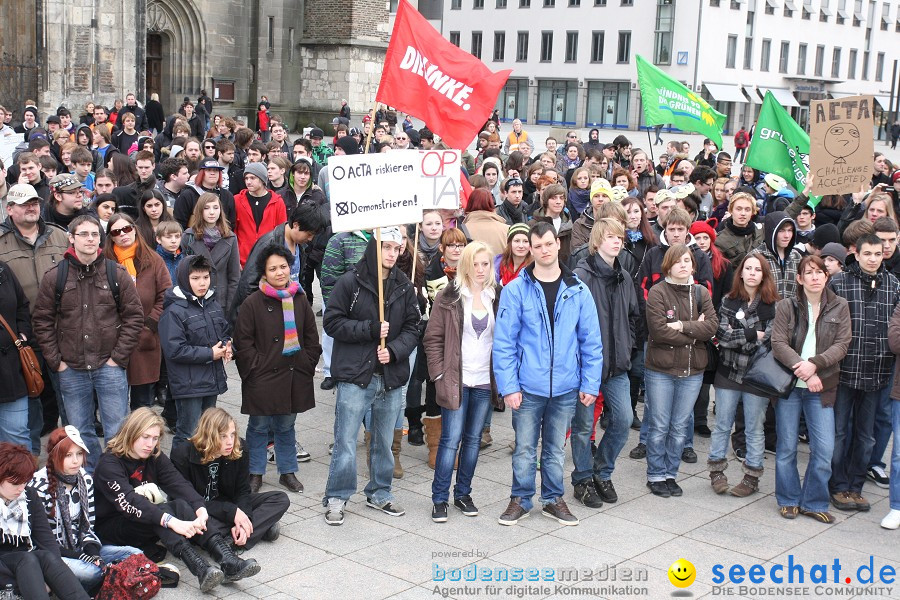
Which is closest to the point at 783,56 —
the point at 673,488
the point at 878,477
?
the point at 878,477

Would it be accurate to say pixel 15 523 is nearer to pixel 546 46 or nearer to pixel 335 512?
pixel 335 512

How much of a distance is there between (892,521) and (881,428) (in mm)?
1044

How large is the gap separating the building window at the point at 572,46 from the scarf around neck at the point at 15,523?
220ft

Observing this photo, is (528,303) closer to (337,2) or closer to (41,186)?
(41,186)

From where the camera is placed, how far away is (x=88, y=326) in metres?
7.55

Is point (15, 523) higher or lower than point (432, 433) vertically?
higher

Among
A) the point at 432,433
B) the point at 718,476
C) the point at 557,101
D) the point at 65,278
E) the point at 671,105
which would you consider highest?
the point at 557,101

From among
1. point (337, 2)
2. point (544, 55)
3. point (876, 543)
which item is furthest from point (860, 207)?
point (544, 55)

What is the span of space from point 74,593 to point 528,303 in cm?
327

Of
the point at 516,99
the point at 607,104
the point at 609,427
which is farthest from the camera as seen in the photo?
the point at 516,99

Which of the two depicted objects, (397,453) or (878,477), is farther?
(878,477)

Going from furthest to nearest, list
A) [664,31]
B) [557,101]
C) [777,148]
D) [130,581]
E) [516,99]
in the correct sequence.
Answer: [516,99], [557,101], [664,31], [777,148], [130,581]

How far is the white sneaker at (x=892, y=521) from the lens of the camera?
7574 mm

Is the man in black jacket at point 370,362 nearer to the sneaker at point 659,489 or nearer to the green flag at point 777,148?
the sneaker at point 659,489
